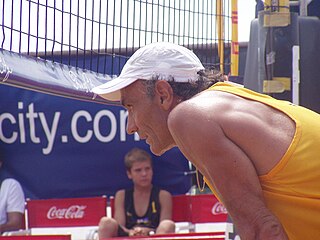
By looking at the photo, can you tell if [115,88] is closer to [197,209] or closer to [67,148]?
[197,209]

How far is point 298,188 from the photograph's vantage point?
2459 millimetres

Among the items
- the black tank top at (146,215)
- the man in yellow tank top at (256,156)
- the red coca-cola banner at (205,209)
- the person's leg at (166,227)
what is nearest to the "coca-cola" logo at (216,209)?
the red coca-cola banner at (205,209)

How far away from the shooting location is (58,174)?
7812 mm

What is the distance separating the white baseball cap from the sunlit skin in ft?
0.64

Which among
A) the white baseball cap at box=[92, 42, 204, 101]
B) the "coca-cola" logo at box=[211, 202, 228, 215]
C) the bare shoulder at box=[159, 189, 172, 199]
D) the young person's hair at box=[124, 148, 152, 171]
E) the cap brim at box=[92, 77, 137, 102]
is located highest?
the white baseball cap at box=[92, 42, 204, 101]

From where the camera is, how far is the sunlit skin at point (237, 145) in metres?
2.42

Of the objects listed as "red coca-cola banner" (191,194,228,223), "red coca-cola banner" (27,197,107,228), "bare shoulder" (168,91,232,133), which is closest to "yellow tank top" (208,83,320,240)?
"bare shoulder" (168,91,232,133)

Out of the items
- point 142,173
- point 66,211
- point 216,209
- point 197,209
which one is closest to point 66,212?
point 66,211

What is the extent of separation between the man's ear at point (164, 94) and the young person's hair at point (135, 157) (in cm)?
→ 439

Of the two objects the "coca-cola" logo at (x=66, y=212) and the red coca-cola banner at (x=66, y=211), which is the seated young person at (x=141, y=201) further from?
the "coca-cola" logo at (x=66, y=212)

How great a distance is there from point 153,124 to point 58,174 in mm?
5104

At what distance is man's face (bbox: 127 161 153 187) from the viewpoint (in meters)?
7.16

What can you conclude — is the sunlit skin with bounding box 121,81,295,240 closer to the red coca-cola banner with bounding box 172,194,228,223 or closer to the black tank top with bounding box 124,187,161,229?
the black tank top with bounding box 124,187,161,229

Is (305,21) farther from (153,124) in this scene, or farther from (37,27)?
(153,124)
